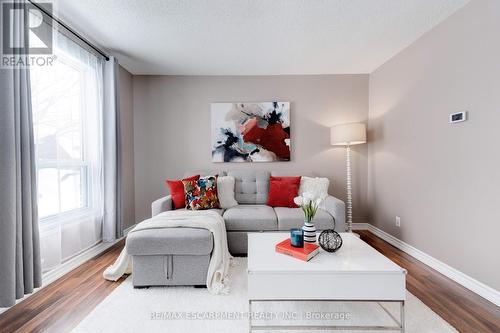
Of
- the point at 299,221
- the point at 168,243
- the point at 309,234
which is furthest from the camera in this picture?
the point at 299,221

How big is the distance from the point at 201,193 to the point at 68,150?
1469 mm

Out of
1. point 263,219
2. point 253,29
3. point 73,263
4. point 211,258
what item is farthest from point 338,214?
point 73,263

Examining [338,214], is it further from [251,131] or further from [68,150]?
[68,150]

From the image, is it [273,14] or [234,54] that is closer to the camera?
[273,14]

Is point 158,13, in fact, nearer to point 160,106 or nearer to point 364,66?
point 160,106

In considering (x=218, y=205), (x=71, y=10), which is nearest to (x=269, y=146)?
(x=218, y=205)

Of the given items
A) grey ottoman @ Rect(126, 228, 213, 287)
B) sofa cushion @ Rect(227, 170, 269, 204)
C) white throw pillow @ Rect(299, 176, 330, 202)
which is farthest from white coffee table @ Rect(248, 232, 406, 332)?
sofa cushion @ Rect(227, 170, 269, 204)

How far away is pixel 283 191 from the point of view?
296cm

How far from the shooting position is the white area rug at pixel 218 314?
1.47 meters

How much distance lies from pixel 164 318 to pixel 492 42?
3.22 m

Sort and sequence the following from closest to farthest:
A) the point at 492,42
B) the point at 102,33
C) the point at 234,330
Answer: the point at 234,330, the point at 492,42, the point at 102,33

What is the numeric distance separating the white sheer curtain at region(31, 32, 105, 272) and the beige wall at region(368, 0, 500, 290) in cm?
366

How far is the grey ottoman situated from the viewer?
1.86 meters

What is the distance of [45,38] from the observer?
199 centimetres
